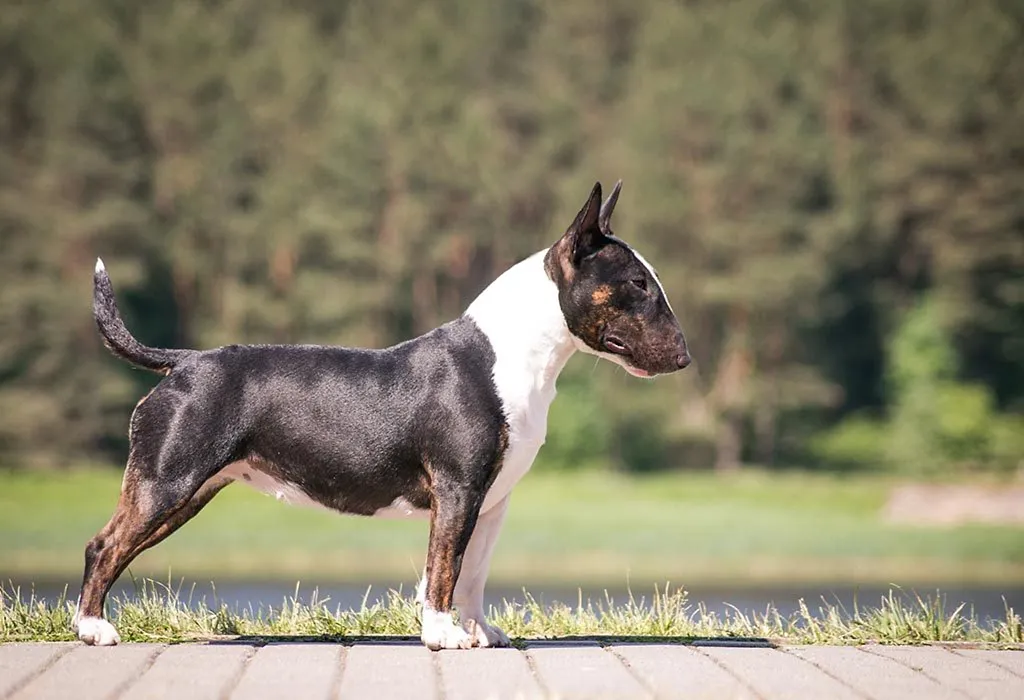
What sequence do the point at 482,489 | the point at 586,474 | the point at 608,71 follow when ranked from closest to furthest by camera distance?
1. the point at 482,489
2. the point at 586,474
3. the point at 608,71

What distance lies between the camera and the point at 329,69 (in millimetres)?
50188

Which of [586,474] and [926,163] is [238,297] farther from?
[926,163]

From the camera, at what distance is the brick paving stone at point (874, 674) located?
5266mm

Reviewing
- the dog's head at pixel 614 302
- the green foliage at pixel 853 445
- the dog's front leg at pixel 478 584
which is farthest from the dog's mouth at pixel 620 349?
the green foliage at pixel 853 445

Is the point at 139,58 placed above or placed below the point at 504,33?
below

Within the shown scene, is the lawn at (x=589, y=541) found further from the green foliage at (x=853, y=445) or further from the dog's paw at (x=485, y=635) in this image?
the dog's paw at (x=485, y=635)

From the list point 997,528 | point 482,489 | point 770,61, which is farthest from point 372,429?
point 770,61

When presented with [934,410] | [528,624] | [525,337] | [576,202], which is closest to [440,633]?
Answer: [528,624]

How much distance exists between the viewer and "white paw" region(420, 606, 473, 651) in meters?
6.09

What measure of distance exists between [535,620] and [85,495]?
97.4ft

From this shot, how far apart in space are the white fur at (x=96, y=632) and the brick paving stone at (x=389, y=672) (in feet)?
3.31

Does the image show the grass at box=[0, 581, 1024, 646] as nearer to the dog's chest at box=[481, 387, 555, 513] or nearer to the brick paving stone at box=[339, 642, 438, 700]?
the brick paving stone at box=[339, 642, 438, 700]

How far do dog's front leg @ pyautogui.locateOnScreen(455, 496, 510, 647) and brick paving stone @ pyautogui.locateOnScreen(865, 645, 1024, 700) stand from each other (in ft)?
5.35

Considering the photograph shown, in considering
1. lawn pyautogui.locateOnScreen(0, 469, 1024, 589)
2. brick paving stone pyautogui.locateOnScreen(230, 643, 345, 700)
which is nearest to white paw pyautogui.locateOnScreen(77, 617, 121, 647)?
brick paving stone pyautogui.locateOnScreen(230, 643, 345, 700)
